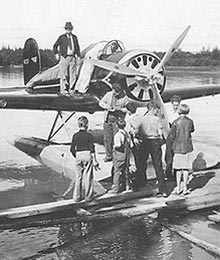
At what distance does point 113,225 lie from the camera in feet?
13.5

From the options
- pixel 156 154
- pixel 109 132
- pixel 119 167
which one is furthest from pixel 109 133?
pixel 156 154

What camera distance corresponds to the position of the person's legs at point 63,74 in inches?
198

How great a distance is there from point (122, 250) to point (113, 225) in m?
0.48

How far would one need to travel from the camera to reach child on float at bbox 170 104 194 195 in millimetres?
4488

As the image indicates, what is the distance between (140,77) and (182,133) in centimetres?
90

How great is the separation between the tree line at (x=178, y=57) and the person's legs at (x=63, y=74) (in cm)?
9

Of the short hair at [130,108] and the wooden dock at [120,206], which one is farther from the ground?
the short hair at [130,108]

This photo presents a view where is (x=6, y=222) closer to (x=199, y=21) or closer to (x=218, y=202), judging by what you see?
(x=218, y=202)

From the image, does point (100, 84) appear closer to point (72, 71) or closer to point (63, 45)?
point (72, 71)

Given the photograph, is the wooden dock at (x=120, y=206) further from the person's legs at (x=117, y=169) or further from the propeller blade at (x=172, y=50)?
the propeller blade at (x=172, y=50)

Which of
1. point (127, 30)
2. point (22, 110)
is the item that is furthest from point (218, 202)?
point (22, 110)

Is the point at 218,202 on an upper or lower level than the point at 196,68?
lower

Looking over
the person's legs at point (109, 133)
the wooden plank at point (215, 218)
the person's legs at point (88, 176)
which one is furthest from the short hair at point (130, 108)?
the wooden plank at point (215, 218)

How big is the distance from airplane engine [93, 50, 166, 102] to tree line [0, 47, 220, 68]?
0.45ft
